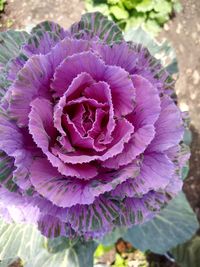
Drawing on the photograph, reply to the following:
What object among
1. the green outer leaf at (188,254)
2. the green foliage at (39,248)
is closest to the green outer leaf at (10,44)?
the green foliage at (39,248)

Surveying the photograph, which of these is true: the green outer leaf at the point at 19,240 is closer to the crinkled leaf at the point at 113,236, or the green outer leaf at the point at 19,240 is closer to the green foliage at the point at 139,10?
the crinkled leaf at the point at 113,236

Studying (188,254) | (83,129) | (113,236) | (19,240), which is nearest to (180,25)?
(188,254)

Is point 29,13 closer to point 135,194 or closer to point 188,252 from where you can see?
point 188,252

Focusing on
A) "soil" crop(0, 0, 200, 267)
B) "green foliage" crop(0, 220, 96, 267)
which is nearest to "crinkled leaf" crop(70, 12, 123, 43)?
"green foliage" crop(0, 220, 96, 267)

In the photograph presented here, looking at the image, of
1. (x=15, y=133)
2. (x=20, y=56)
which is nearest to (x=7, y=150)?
(x=15, y=133)

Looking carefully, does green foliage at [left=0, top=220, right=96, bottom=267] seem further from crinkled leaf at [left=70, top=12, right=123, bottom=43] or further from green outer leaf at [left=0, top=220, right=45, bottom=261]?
crinkled leaf at [left=70, top=12, right=123, bottom=43]

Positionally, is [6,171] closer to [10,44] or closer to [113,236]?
[10,44]

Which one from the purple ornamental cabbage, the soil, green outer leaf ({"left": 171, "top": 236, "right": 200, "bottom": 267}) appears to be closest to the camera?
the purple ornamental cabbage
